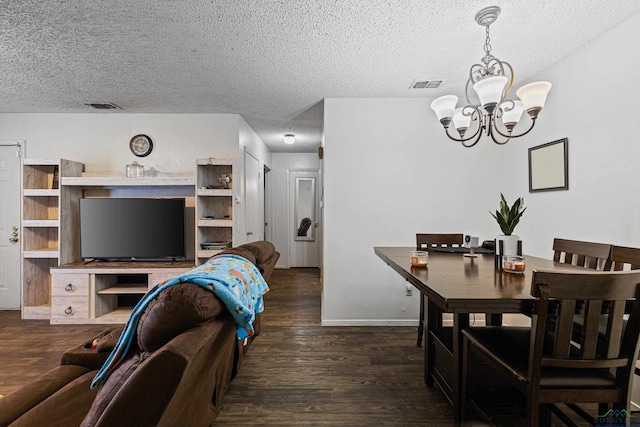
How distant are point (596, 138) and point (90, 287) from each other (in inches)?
187

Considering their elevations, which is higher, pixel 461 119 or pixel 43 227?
pixel 461 119

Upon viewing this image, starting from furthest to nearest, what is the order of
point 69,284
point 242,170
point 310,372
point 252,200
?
point 252,200 < point 242,170 < point 69,284 < point 310,372

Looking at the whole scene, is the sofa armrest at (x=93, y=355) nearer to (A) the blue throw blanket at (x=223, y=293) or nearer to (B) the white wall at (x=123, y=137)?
(A) the blue throw blanket at (x=223, y=293)

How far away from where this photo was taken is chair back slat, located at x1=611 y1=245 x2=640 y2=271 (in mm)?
1650

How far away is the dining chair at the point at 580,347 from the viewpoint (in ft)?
3.80

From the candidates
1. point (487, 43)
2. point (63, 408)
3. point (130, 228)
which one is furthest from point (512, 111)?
point (130, 228)

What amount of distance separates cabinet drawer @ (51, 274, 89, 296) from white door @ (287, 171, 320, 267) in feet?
12.7

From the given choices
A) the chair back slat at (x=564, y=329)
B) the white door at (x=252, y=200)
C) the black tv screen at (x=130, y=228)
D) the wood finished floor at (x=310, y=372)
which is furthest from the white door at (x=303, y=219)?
the chair back slat at (x=564, y=329)

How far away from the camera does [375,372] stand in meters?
2.52

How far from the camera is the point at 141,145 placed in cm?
403

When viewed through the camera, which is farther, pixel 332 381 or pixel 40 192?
pixel 40 192

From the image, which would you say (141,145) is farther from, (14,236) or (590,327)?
(590,327)

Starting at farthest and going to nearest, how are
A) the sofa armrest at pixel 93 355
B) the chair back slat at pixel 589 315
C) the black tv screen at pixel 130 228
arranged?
the black tv screen at pixel 130 228, the sofa armrest at pixel 93 355, the chair back slat at pixel 589 315

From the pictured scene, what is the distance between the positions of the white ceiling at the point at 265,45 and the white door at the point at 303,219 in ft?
11.0
